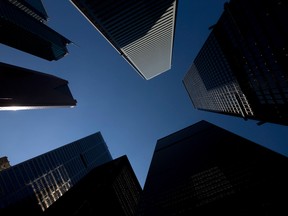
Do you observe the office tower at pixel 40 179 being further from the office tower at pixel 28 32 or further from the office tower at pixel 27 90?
the office tower at pixel 28 32

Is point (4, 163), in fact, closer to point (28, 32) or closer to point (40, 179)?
point (40, 179)

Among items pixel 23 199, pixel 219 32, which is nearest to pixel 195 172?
pixel 219 32

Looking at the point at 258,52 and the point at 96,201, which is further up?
the point at 258,52

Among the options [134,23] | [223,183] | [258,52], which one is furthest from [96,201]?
[258,52]

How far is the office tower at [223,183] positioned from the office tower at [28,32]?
90.4m

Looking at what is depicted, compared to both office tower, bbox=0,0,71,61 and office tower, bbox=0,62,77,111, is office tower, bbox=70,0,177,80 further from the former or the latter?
office tower, bbox=0,0,71,61

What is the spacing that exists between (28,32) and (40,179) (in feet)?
234

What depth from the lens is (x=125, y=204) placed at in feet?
323

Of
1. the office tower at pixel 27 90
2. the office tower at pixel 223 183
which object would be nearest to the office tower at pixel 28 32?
the office tower at pixel 27 90

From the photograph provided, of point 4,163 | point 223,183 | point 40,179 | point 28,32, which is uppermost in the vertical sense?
point 28,32

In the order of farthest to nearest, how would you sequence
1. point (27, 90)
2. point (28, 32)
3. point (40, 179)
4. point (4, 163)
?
point (28, 32) < point (4, 163) < point (40, 179) < point (27, 90)

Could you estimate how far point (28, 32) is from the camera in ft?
439

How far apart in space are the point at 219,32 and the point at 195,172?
139ft

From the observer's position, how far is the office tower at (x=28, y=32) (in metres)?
121
